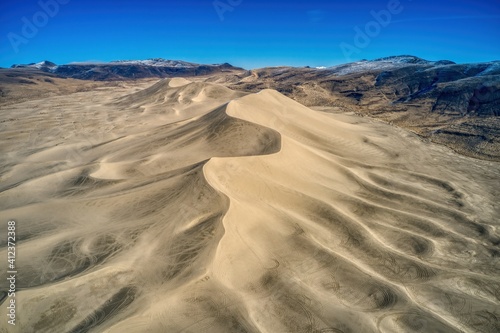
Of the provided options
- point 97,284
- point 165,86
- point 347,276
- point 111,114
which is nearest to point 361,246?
point 347,276

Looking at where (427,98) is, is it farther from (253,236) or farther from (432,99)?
(253,236)

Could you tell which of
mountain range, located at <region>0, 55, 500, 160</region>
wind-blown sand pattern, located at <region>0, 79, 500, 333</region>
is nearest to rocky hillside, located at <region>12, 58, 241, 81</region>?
mountain range, located at <region>0, 55, 500, 160</region>

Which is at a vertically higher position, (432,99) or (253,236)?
(432,99)

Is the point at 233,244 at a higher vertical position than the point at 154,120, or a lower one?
lower

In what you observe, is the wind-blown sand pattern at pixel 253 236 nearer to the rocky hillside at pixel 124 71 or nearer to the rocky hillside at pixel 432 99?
the rocky hillside at pixel 432 99

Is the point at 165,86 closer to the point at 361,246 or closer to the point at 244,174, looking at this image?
the point at 244,174

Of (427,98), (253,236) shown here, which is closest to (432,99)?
(427,98)

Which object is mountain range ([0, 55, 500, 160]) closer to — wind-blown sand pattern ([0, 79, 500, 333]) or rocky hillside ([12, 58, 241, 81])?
wind-blown sand pattern ([0, 79, 500, 333])

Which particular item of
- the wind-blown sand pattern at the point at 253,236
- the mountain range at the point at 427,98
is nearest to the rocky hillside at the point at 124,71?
the mountain range at the point at 427,98
